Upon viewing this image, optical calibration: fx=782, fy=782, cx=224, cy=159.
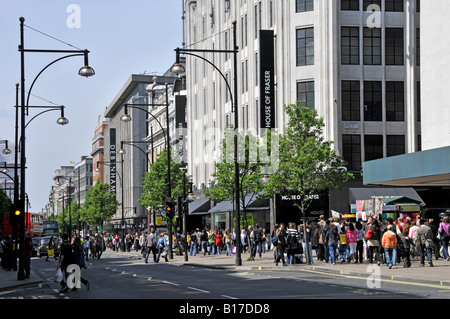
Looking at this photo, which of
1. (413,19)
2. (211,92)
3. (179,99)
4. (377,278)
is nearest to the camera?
(377,278)

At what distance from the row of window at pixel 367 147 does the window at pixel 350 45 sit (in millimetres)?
5041

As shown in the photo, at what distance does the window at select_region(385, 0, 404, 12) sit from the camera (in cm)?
5175

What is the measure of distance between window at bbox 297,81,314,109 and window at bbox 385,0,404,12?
701cm

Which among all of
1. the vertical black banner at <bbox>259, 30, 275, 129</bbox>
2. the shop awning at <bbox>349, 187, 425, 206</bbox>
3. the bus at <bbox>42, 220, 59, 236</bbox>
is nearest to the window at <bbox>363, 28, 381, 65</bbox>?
the vertical black banner at <bbox>259, 30, 275, 129</bbox>

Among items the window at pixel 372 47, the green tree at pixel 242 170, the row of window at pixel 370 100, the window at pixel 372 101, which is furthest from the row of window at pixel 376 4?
the green tree at pixel 242 170

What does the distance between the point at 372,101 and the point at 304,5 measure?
26.2 feet

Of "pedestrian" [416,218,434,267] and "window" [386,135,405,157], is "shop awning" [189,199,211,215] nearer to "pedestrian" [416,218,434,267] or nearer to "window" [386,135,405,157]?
"window" [386,135,405,157]

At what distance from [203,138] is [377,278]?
50.0 meters

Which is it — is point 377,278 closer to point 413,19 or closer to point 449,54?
point 449,54

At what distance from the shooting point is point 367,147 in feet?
170

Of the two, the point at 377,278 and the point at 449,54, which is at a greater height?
the point at 449,54

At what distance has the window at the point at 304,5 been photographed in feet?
173

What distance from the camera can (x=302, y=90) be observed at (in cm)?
5266
